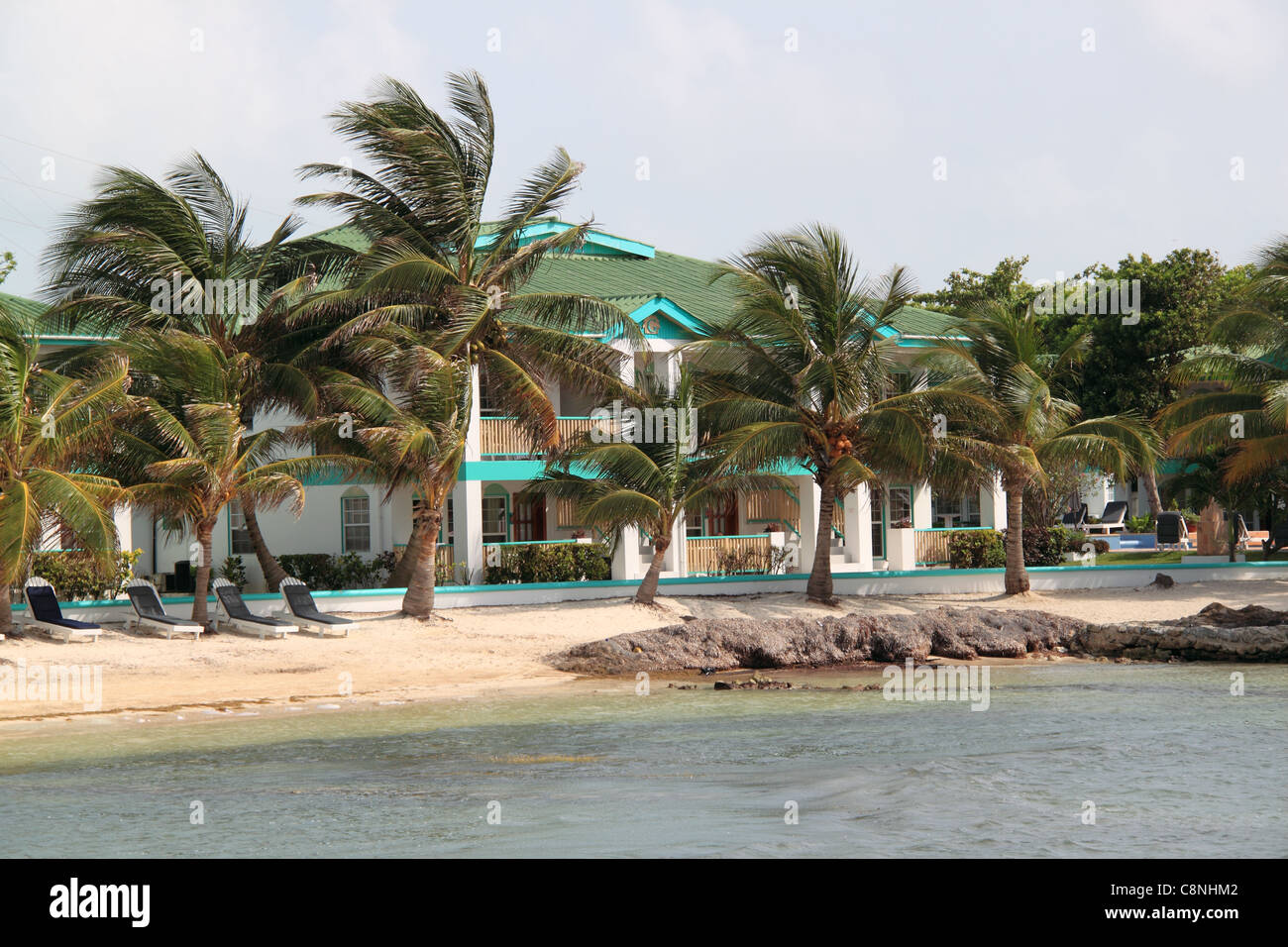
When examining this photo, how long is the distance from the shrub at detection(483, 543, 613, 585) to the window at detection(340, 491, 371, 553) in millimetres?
4503

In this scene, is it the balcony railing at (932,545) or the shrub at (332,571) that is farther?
the balcony railing at (932,545)

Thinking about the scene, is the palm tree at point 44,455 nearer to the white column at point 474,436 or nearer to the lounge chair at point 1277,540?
the white column at point 474,436

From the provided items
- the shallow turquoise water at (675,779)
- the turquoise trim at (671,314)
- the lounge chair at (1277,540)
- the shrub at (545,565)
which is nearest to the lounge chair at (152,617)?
the shallow turquoise water at (675,779)

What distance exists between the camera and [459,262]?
24.5m

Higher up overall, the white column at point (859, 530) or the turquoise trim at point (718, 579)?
the white column at point (859, 530)

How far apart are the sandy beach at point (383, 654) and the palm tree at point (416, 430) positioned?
149cm

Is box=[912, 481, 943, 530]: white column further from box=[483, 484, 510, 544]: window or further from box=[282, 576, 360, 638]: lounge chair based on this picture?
box=[282, 576, 360, 638]: lounge chair

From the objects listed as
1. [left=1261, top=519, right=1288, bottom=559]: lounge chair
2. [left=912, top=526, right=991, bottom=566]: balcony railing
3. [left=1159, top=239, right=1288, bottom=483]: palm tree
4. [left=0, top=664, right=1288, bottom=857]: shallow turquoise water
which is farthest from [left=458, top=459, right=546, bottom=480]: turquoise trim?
[left=1261, top=519, right=1288, bottom=559]: lounge chair

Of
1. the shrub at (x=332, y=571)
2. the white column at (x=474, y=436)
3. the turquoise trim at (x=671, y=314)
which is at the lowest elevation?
the shrub at (x=332, y=571)

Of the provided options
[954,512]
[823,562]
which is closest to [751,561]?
[823,562]

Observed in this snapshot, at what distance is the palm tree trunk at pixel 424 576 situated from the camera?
Answer: 78.7ft

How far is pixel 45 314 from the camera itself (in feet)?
77.8

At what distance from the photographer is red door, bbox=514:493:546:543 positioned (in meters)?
30.5
